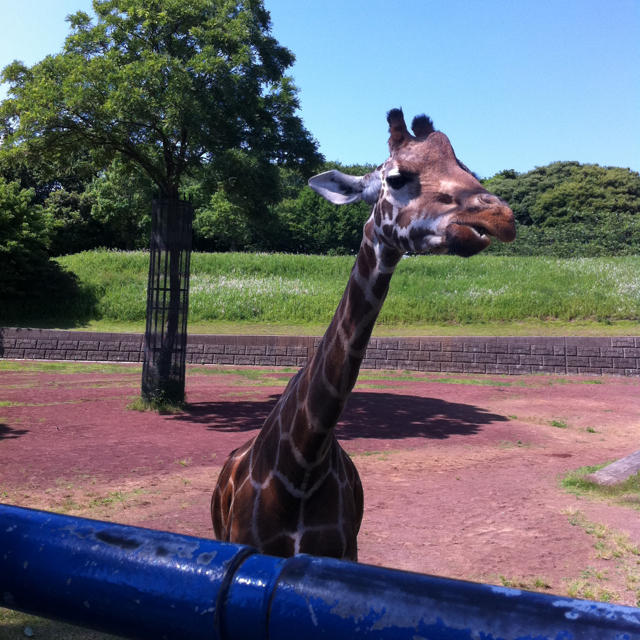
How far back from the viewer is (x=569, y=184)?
183ft

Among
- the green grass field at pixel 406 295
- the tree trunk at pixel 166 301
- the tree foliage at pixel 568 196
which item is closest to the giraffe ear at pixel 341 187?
the tree trunk at pixel 166 301

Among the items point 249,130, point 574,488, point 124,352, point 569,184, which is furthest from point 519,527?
point 569,184

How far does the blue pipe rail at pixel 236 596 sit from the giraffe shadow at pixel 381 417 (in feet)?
31.5

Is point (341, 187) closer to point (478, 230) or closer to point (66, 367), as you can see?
point (478, 230)

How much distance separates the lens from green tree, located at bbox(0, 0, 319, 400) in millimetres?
12406

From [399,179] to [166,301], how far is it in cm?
1021

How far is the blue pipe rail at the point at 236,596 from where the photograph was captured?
737 mm

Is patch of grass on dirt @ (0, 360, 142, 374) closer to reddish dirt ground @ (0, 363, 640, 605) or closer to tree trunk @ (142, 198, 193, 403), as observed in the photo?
reddish dirt ground @ (0, 363, 640, 605)

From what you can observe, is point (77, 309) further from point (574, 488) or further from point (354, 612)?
point (354, 612)

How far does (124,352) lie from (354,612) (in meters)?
20.8

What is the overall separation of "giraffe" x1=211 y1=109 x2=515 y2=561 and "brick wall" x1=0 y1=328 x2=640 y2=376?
639 inches

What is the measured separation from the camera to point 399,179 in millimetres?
2926

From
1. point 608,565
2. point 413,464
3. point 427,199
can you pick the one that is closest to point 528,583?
point 608,565

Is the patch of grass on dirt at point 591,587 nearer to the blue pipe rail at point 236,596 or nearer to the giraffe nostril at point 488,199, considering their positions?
the giraffe nostril at point 488,199
